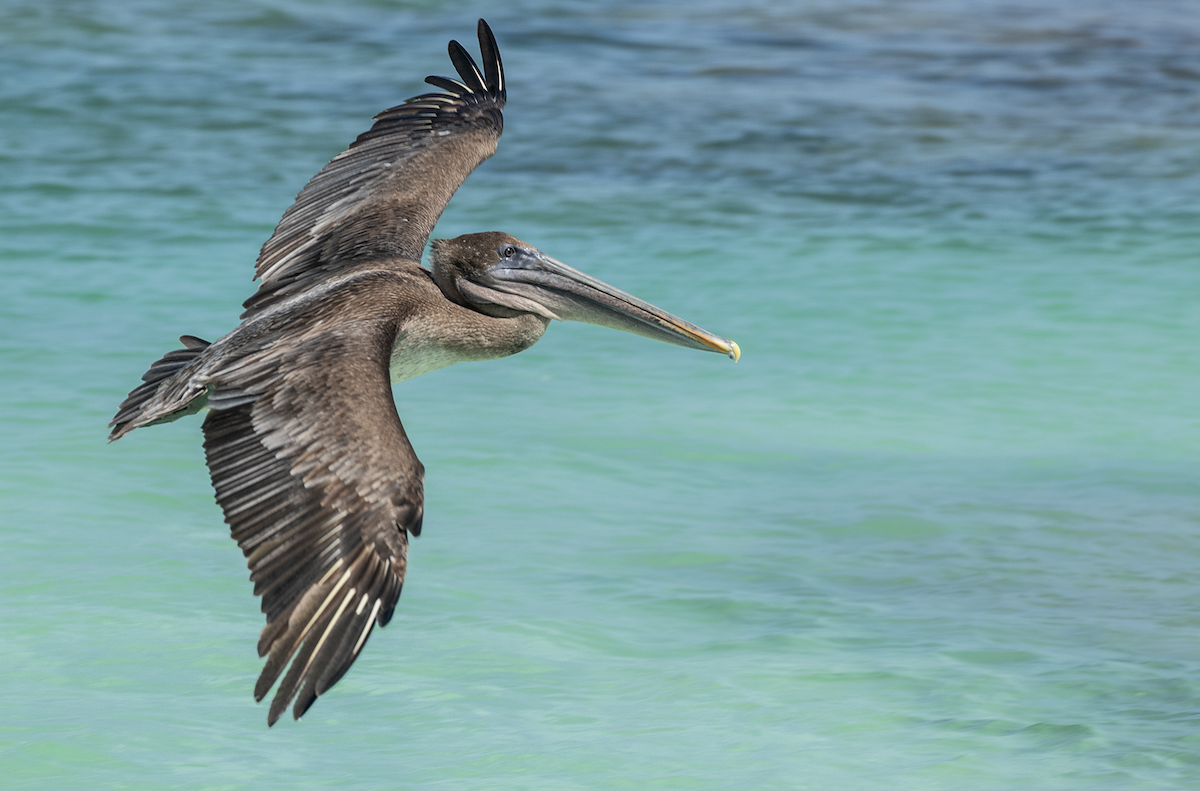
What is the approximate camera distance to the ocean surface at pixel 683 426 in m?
5.57

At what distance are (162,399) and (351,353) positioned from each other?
0.85m

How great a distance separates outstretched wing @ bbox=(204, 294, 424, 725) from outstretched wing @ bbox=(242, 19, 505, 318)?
1.18 m

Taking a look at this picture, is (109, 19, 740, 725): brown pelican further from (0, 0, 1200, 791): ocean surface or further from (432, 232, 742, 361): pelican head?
(0, 0, 1200, 791): ocean surface

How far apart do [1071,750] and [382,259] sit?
299 cm

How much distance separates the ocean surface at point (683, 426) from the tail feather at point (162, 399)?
1.09 m

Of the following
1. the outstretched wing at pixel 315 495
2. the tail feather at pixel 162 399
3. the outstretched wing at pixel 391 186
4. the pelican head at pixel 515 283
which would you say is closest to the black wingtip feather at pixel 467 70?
the outstretched wing at pixel 391 186

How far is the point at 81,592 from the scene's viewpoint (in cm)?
664

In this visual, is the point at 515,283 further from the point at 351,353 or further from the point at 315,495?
the point at 315,495

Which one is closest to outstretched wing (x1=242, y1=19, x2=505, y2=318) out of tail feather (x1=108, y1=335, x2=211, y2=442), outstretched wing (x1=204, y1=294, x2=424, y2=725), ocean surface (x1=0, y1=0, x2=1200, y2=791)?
tail feather (x1=108, y1=335, x2=211, y2=442)

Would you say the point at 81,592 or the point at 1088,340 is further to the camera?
the point at 1088,340

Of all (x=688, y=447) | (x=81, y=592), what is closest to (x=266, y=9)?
(x=688, y=447)

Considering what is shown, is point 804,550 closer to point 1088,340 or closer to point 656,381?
point 656,381

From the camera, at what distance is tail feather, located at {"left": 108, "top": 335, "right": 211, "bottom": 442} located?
4984 mm

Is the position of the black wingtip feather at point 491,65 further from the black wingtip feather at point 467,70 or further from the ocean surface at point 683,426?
the ocean surface at point 683,426
